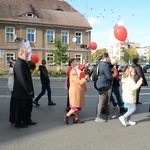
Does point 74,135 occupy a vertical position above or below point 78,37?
below

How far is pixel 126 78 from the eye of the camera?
6.20 meters

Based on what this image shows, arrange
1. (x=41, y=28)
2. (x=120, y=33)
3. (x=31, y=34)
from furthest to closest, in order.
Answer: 1. (x=41, y=28)
2. (x=31, y=34)
3. (x=120, y=33)

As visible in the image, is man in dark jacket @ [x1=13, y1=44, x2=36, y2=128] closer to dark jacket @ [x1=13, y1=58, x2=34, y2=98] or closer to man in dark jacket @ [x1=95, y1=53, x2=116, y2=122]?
dark jacket @ [x1=13, y1=58, x2=34, y2=98]

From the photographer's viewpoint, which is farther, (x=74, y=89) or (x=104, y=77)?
(x=104, y=77)

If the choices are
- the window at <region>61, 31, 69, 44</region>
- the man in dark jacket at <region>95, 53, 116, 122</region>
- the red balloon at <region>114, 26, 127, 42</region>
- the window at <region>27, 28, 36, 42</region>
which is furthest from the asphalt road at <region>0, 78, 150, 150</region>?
the window at <region>61, 31, 69, 44</region>

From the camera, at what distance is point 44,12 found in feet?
120

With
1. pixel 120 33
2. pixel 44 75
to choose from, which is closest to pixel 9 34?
pixel 120 33

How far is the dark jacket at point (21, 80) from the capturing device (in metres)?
5.80

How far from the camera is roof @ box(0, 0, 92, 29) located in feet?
111

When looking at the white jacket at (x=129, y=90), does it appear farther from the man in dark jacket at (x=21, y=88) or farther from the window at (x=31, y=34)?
the window at (x=31, y=34)

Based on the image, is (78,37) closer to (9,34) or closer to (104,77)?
(9,34)

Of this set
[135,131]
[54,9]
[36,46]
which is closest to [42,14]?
[54,9]

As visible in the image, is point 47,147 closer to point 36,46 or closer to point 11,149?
point 11,149

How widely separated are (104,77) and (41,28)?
29.7 m
